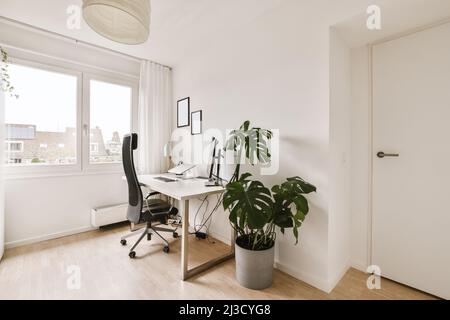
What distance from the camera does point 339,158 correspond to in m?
1.79

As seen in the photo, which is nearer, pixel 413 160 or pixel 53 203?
pixel 413 160

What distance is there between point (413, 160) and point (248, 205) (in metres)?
1.34

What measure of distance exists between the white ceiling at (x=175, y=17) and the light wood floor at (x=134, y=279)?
2.37 meters

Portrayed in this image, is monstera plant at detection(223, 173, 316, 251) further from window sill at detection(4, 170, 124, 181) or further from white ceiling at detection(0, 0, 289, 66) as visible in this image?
window sill at detection(4, 170, 124, 181)

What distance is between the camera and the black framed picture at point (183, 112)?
10.0 feet

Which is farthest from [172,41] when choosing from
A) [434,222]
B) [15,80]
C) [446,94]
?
[434,222]

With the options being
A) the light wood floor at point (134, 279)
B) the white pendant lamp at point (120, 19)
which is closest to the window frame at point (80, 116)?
the light wood floor at point (134, 279)

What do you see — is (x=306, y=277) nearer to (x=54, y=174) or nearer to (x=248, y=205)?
(x=248, y=205)

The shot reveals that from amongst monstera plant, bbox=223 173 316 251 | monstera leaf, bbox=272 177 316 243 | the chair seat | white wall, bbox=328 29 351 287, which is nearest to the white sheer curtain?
the chair seat

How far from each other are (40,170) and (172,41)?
217cm

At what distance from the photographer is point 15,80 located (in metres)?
2.35

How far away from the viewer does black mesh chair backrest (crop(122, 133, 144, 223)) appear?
210 centimetres

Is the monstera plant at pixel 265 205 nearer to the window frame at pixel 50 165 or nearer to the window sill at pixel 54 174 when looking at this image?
the window sill at pixel 54 174

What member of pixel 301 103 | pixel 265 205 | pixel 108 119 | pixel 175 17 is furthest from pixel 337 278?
pixel 108 119
